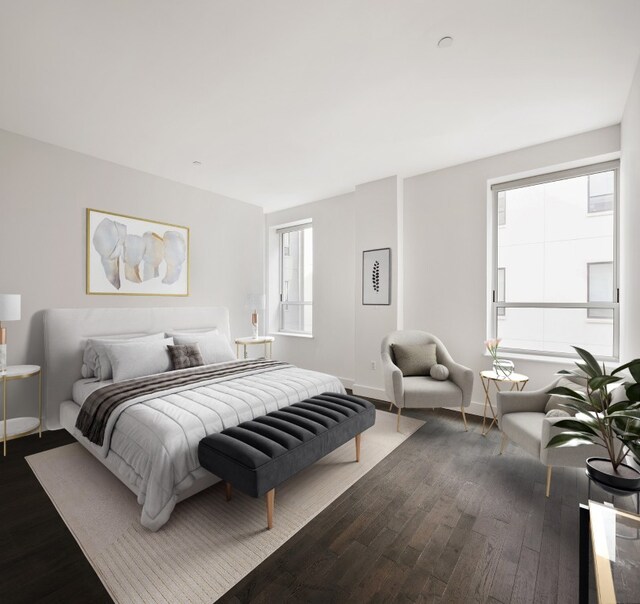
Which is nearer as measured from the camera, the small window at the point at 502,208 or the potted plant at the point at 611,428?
the potted plant at the point at 611,428

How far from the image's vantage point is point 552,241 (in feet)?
11.5

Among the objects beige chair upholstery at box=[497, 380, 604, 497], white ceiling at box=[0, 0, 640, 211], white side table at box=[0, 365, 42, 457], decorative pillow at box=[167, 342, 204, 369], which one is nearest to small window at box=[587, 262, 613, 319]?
beige chair upholstery at box=[497, 380, 604, 497]

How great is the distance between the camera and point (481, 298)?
12.4ft

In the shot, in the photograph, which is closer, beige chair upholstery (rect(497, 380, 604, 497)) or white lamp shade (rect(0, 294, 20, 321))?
beige chair upholstery (rect(497, 380, 604, 497))

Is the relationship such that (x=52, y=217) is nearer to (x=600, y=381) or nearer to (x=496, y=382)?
(x=600, y=381)

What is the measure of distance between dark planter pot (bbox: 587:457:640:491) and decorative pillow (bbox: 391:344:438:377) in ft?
6.17

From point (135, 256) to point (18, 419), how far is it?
196 cm

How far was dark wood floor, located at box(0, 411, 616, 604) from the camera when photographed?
59.1 inches

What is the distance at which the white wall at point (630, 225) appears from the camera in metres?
2.29

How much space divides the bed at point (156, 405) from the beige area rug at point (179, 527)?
0.43 ft

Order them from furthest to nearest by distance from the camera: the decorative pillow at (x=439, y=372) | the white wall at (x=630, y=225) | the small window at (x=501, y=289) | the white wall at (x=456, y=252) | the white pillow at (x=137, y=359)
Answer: the small window at (x=501, y=289), the white wall at (x=456, y=252), the decorative pillow at (x=439, y=372), the white pillow at (x=137, y=359), the white wall at (x=630, y=225)

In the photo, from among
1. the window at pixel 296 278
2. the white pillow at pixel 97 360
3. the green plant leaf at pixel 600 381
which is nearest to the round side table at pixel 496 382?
the green plant leaf at pixel 600 381

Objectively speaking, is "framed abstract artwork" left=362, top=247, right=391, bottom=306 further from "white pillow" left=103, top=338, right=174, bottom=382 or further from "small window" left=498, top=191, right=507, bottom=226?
"white pillow" left=103, top=338, right=174, bottom=382

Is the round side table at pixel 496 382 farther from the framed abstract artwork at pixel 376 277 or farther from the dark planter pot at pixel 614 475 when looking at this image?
the framed abstract artwork at pixel 376 277
